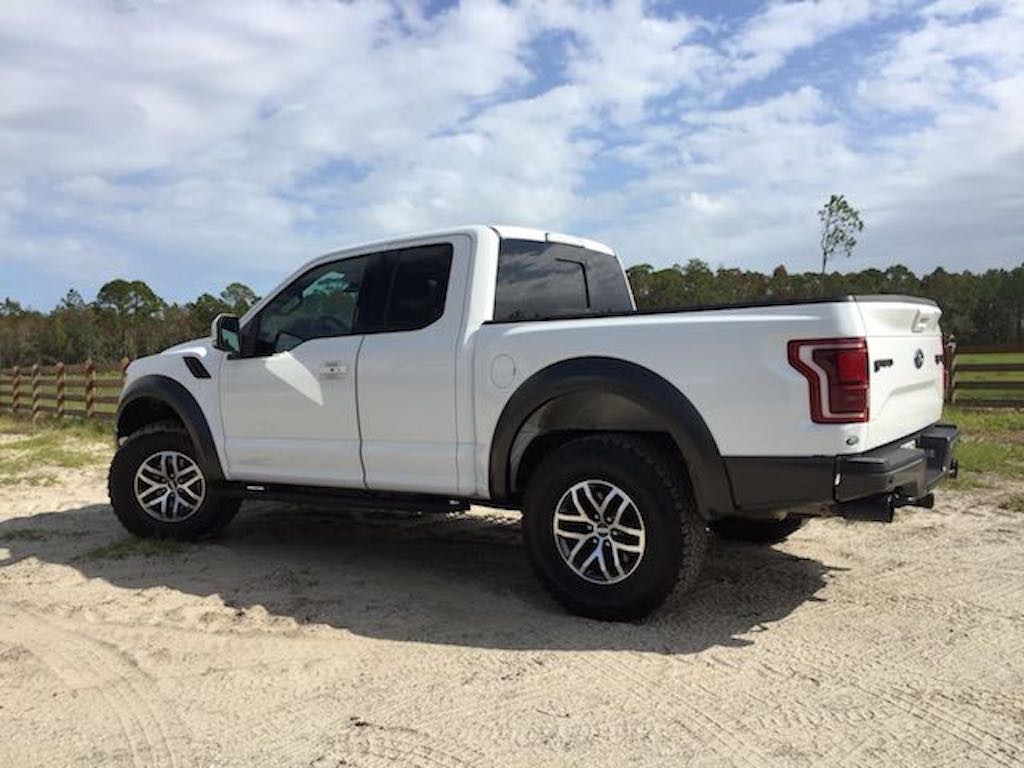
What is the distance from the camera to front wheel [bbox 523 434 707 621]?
13.3ft

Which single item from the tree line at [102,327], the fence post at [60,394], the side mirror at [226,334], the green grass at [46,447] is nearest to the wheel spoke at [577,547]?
the side mirror at [226,334]

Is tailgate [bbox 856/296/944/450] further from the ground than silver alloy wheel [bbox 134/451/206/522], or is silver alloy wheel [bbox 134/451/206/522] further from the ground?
tailgate [bbox 856/296/944/450]

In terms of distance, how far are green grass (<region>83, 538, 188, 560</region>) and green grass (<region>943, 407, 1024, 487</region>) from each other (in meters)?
6.44

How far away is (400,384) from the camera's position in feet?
15.9

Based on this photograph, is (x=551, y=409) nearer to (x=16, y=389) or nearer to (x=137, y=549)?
(x=137, y=549)

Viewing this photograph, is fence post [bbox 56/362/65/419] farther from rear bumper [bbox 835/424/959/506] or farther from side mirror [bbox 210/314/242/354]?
rear bumper [bbox 835/424/959/506]

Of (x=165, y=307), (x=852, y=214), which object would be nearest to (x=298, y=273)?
(x=852, y=214)

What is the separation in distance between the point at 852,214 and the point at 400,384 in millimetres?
25549

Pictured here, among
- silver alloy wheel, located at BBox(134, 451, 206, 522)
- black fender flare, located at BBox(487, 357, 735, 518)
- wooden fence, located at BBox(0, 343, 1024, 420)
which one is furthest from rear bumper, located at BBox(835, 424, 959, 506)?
wooden fence, located at BBox(0, 343, 1024, 420)

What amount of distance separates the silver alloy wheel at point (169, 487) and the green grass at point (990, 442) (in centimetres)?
632

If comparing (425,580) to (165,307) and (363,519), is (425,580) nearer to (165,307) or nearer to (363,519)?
(363,519)

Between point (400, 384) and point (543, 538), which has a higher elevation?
point (400, 384)

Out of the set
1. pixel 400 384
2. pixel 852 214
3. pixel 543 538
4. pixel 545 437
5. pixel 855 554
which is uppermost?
pixel 852 214

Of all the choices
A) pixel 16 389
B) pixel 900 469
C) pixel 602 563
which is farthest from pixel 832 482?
pixel 16 389
